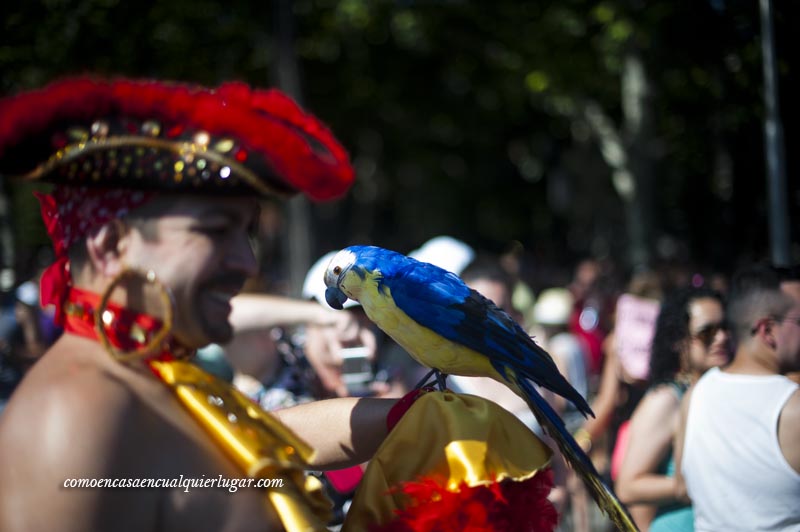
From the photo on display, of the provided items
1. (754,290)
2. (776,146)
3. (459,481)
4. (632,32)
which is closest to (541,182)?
(632,32)

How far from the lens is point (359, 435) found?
219 cm

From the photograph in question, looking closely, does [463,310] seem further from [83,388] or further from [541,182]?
[541,182]

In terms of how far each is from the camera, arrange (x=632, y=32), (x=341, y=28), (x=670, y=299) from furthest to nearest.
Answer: (x=341, y=28) < (x=632, y=32) < (x=670, y=299)

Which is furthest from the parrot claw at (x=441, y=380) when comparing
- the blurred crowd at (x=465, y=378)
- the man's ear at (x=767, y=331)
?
the man's ear at (x=767, y=331)

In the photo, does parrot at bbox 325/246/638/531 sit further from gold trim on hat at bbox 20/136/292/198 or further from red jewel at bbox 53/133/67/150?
red jewel at bbox 53/133/67/150

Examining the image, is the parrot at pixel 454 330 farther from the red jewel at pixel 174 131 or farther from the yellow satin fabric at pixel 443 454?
the red jewel at pixel 174 131

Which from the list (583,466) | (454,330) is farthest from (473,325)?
(583,466)

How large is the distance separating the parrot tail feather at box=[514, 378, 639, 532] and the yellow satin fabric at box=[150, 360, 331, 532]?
687 mm

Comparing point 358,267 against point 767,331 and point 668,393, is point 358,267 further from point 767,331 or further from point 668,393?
point 668,393

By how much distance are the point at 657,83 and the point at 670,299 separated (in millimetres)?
10083

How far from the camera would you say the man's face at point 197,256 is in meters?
1.73

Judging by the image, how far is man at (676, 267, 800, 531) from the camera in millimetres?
3129

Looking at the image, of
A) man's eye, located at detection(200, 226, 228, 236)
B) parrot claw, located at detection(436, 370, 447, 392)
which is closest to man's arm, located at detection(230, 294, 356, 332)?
parrot claw, located at detection(436, 370, 447, 392)

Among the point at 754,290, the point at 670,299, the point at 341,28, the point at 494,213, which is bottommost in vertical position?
the point at 494,213
